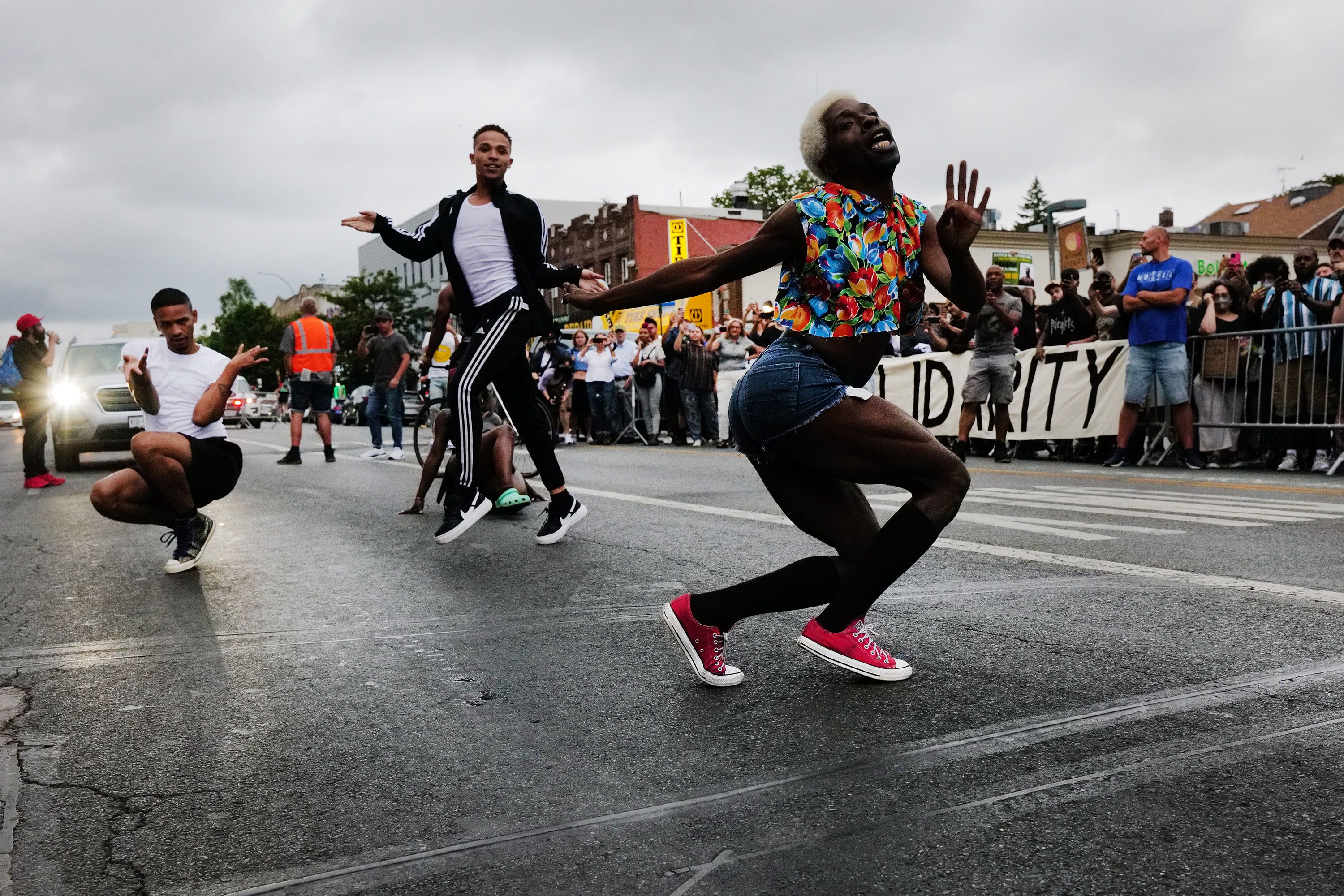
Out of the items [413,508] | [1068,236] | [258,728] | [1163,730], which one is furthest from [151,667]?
[1068,236]

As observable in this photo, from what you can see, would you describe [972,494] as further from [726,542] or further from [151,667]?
[151,667]

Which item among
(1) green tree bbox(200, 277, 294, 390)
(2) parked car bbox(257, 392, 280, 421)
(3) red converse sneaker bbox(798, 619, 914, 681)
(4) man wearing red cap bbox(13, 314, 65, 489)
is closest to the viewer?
(3) red converse sneaker bbox(798, 619, 914, 681)

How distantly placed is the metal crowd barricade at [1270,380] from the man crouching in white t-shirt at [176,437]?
9.18 m

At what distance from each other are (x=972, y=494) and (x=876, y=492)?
2.28ft

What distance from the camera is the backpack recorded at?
1277cm

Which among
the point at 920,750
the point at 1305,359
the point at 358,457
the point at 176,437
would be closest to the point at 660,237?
the point at 358,457

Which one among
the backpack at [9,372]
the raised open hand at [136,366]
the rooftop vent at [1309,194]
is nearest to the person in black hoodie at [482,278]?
the raised open hand at [136,366]

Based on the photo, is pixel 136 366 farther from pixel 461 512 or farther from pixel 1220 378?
pixel 1220 378

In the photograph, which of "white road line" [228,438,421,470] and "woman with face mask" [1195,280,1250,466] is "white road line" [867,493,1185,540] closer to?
"woman with face mask" [1195,280,1250,466]

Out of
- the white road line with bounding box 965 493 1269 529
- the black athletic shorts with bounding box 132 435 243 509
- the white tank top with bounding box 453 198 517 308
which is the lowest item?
the white road line with bounding box 965 493 1269 529

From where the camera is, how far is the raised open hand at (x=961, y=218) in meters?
3.56

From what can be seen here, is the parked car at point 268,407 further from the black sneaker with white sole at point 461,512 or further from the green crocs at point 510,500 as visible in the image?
the black sneaker with white sole at point 461,512

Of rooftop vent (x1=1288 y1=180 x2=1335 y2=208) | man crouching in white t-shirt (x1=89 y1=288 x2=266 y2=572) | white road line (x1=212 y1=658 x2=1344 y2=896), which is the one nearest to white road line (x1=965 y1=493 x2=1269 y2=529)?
white road line (x1=212 y1=658 x2=1344 y2=896)

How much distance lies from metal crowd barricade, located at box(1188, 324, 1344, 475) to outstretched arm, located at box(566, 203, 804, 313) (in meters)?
9.08
